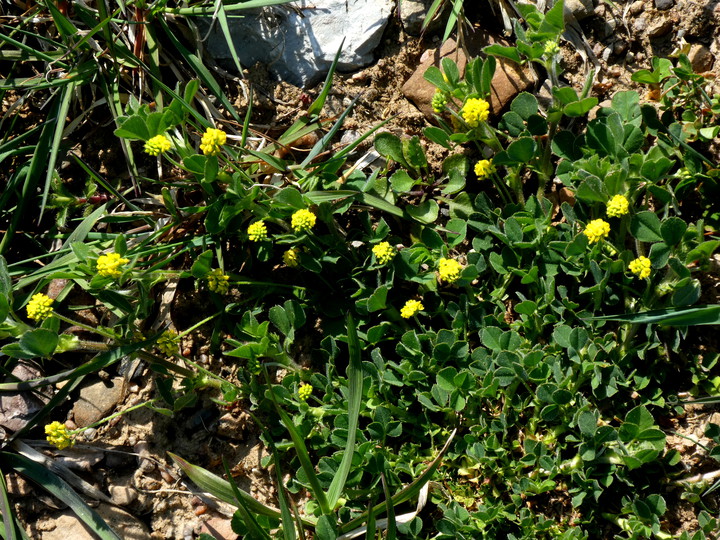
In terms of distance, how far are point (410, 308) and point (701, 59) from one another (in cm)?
187

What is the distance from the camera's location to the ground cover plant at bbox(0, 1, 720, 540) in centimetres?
301

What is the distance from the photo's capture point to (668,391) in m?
3.17

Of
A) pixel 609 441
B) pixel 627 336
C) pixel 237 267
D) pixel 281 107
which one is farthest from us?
pixel 281 107

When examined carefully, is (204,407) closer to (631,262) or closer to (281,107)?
(281,107)

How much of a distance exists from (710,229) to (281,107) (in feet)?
7.22

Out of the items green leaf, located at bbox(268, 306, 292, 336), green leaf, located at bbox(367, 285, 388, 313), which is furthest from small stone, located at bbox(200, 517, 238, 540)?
green leaf, located at bbox(367, 285, 388, 313)

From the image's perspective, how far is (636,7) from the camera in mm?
3607

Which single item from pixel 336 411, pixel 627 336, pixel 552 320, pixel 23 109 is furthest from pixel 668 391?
pixel 23 109

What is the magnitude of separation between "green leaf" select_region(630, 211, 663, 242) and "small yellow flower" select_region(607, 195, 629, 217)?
0.06 metres

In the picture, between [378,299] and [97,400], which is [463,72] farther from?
[97,400]

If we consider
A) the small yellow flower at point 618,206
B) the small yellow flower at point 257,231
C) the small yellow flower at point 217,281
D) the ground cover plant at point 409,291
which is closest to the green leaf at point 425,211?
the ground cover plant at point 409,291

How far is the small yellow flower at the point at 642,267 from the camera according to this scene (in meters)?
2.93

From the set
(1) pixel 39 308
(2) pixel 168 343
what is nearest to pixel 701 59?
(2) pixel 168 343

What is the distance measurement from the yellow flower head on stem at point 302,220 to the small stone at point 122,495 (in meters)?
1.58
